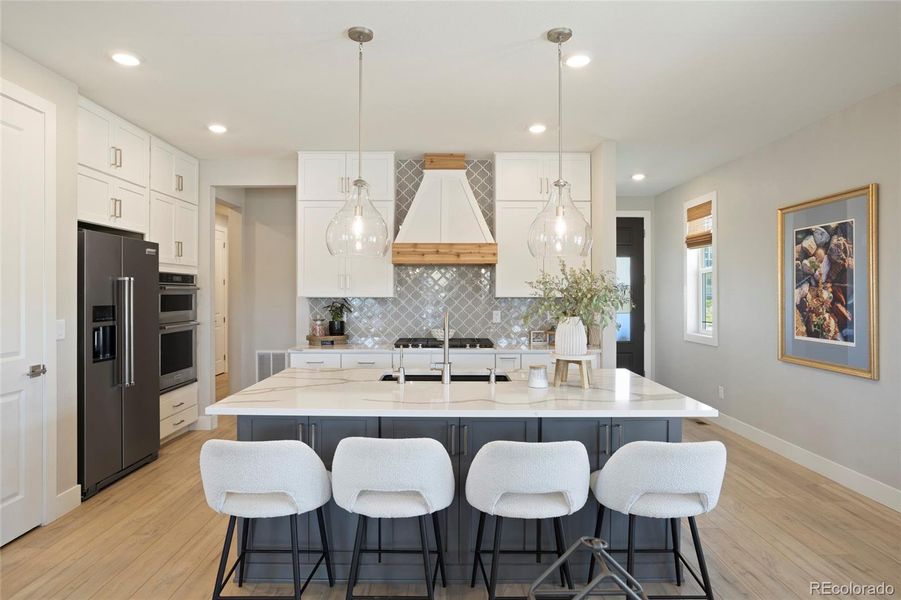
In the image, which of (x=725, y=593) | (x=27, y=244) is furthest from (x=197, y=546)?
(x=725, y=593)

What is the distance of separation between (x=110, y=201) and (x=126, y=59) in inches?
48.2

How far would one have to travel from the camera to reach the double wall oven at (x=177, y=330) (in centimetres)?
445

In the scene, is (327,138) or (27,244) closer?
(27,244)

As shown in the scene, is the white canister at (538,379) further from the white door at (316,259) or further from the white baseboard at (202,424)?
the white baseboard at (202,424)

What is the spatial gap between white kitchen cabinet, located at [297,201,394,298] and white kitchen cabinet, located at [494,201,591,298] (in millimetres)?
1018

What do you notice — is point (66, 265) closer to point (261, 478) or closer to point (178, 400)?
point (178, 400)

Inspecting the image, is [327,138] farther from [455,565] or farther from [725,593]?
[725,593]

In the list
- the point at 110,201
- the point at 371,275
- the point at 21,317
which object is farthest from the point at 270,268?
the point at 21,317

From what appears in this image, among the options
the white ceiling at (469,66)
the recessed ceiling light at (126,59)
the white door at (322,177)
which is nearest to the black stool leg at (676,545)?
Answer: the white ceiling at (469,66)

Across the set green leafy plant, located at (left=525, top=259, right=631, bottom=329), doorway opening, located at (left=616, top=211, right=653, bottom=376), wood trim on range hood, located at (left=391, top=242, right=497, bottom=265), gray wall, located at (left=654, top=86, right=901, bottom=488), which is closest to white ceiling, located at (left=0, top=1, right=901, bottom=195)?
gray wall, located at (left=654, top=86, right=901, bottom=488)

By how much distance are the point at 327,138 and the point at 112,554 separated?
331 cm

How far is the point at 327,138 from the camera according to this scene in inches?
180

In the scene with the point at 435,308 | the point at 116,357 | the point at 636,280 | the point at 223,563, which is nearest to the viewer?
the point at 223,563

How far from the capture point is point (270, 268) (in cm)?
625
